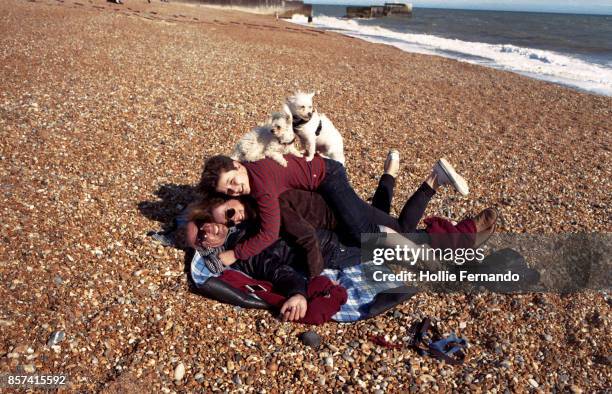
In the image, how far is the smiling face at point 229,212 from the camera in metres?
4.17

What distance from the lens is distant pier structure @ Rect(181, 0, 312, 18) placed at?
41844mm

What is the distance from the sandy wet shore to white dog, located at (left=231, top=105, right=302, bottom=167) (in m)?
1.23

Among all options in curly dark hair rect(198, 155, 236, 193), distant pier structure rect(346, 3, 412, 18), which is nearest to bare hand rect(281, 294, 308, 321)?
curly dark hair rect(198, 155, 236, 193)

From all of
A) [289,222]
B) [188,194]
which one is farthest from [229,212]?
[188,194]

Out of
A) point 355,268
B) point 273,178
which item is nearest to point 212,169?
point 273,178

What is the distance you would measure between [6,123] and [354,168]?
16.4ft

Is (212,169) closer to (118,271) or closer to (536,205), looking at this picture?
(118,271)

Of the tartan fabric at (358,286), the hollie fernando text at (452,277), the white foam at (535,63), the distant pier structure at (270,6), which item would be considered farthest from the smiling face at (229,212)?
the distant pier structure at (270,6)

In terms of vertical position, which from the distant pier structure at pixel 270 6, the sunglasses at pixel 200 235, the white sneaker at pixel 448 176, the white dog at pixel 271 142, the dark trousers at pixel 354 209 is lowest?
the sunglasses at pixel 200 235

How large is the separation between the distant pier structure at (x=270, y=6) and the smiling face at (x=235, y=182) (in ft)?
130

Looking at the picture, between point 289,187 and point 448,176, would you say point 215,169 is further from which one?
point 448,176

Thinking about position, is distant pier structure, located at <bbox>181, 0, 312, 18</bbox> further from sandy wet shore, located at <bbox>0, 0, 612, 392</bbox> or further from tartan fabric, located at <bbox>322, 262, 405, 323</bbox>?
tartan fabric, located at <bbox>322, 262, 405, 323</bbox>

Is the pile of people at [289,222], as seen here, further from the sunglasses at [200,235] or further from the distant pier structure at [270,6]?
the distant pier structure at [270,6]

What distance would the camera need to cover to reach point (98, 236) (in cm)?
460
